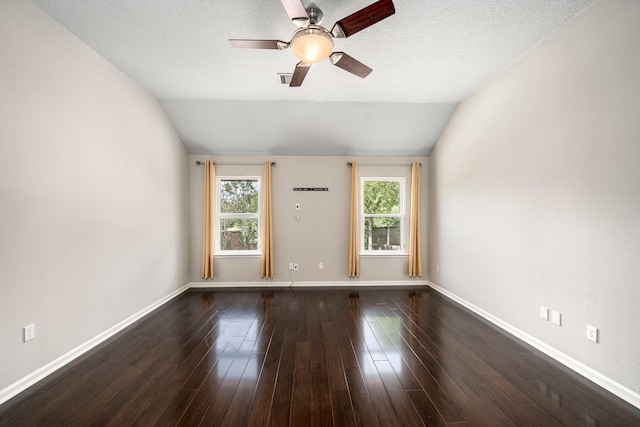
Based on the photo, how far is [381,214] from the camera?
507cm

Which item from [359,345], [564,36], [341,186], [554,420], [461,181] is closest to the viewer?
[554,420]

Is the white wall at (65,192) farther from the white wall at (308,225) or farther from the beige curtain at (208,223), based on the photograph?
the white wall at (308,225)

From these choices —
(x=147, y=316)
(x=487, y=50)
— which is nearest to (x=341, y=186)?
(x=487, y=50)

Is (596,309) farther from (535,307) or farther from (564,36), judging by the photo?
(564,36)

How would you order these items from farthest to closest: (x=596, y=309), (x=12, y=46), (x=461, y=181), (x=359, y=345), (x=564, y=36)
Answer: (x=461, y=181) < (x=359, y=345) < (x=564, y=36) < (x=596, y=309) < (x=12, y=46)

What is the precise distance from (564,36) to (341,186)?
333 centimetres

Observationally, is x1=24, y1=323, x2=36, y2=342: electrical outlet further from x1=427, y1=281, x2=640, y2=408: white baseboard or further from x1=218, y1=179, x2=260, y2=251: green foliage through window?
x1=427, y1=281, x2=640, y2=408: white baseboard

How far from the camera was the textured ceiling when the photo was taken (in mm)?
2141

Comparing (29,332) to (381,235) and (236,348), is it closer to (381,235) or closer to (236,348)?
(236,348)

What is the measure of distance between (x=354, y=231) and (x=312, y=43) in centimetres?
333

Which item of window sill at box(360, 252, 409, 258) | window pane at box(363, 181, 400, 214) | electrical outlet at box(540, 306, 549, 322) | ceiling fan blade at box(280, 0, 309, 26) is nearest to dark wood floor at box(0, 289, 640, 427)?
electrical outlet at box(540, 306, 549, 322)

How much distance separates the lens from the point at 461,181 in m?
3.92

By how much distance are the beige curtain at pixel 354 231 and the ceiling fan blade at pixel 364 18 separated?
2.95 meters

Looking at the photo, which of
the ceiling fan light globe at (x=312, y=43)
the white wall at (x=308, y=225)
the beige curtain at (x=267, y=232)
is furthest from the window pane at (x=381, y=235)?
the ceiling fan light globe at (x=312, y=43)
